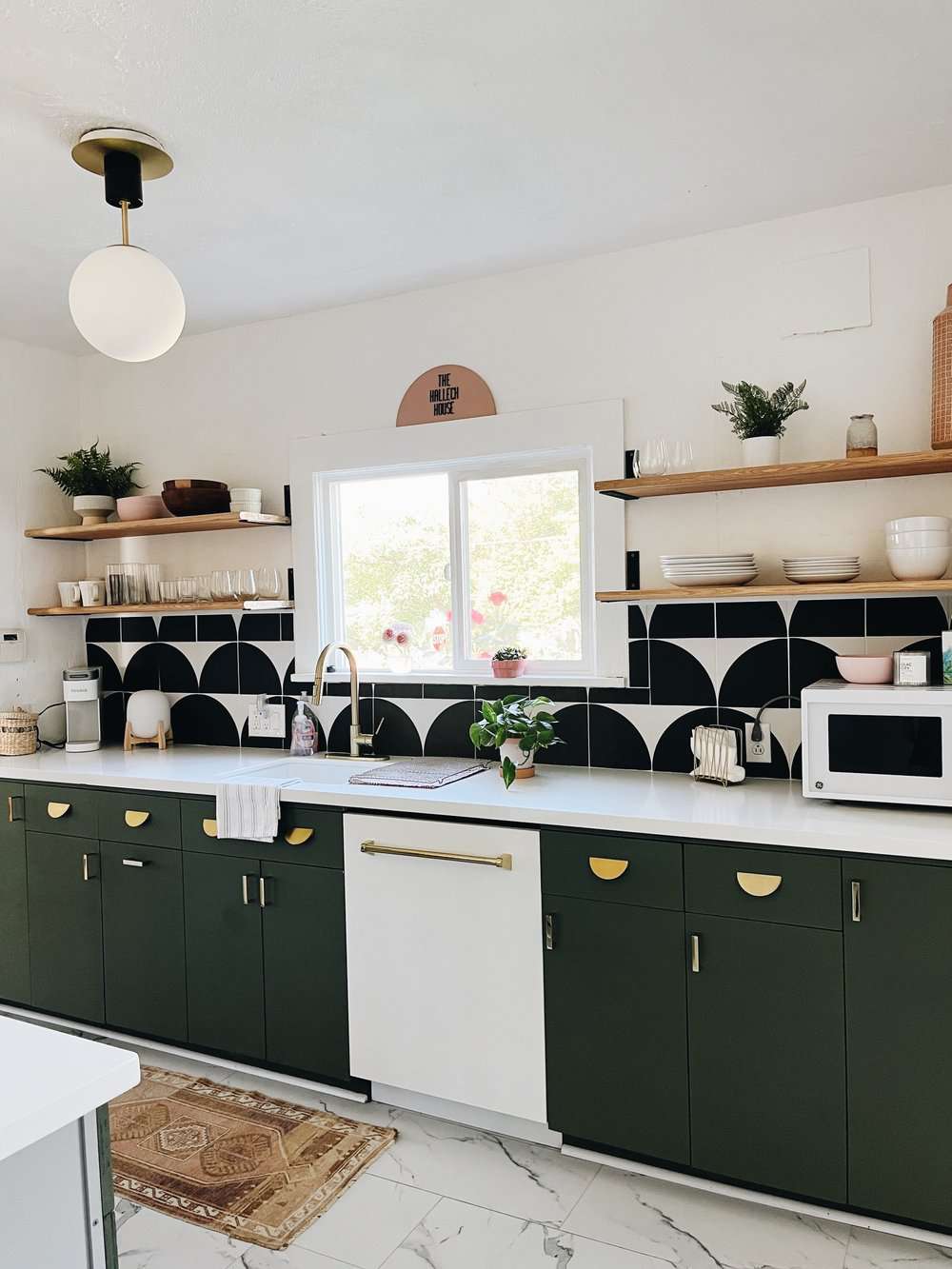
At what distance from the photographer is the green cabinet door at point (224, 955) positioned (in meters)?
2.93

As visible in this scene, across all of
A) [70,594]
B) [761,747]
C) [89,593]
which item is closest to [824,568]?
[761,747]

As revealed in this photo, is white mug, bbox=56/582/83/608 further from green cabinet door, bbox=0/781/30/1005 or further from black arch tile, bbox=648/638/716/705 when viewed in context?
black arch tile, bbox=648/638/716/705

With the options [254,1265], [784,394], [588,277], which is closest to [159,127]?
[588,277]

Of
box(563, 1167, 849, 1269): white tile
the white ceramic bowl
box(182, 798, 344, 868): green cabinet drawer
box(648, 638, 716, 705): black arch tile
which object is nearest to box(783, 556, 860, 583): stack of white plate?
the white ceramic bowl

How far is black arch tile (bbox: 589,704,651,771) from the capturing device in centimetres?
302

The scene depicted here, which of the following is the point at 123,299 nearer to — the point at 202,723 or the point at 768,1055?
the point at 202,723

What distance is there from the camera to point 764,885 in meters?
2.24

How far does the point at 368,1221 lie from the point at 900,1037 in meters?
1.32

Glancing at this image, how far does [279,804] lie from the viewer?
286cm

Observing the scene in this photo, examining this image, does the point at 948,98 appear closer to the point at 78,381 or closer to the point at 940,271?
the point at 940,271

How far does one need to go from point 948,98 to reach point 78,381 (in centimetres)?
343

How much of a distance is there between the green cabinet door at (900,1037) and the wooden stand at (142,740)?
2.61m

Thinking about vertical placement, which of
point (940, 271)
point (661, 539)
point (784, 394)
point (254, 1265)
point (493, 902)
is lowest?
point (254, 1265)

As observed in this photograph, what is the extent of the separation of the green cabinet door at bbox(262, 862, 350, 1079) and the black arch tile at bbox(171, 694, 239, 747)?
3.34 feet
